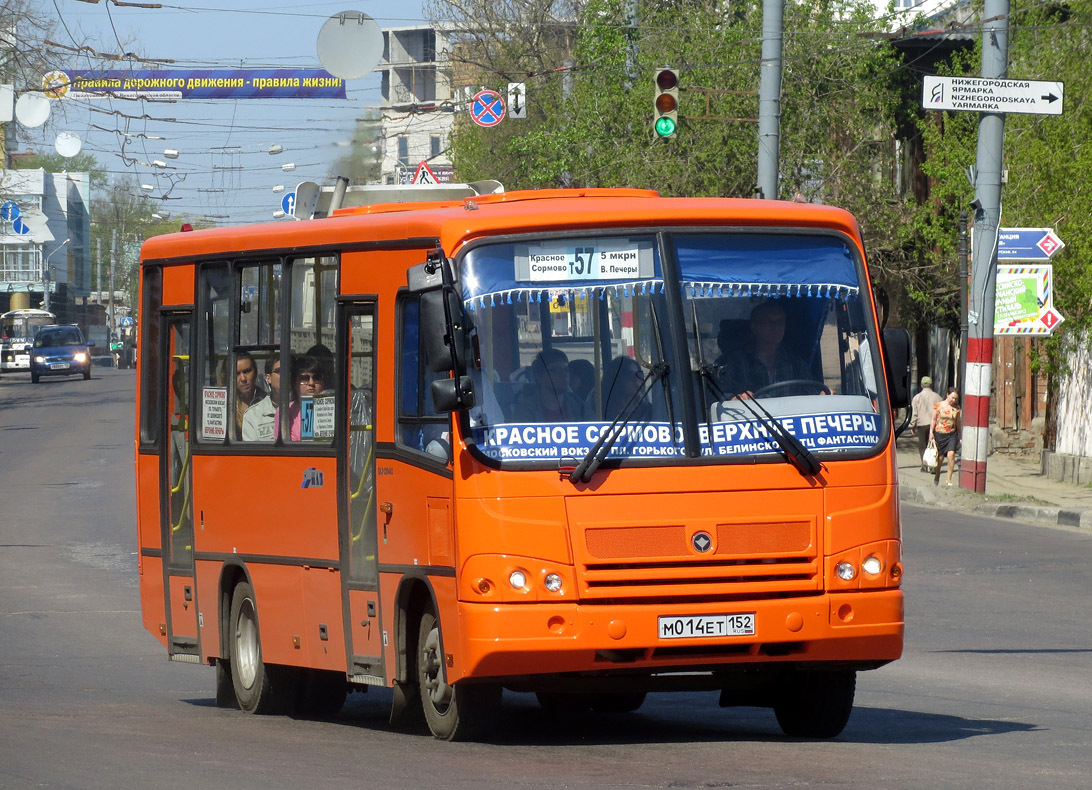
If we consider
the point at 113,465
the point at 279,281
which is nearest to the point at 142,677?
the point at 279,281

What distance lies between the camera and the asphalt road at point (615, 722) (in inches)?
284

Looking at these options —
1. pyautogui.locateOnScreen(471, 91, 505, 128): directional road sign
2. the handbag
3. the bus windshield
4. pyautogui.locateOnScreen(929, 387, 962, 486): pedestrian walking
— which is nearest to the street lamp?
pyautogui.locateOnScreen(471, 91, 505, 128): directional road sign

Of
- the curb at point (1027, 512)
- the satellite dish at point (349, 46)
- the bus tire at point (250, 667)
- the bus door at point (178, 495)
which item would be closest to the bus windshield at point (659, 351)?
the bus tire at point (250, 667)

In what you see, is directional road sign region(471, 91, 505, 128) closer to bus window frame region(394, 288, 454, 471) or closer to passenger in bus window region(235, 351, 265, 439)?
passenger in bus window region(235, 351, 265, 439)

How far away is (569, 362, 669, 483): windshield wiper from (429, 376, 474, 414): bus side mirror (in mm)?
534

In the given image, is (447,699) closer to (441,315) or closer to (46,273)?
(441,315)

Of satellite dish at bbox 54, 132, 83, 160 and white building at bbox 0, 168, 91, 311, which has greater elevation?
satellite dish at bbox 54, 132, 83, 160

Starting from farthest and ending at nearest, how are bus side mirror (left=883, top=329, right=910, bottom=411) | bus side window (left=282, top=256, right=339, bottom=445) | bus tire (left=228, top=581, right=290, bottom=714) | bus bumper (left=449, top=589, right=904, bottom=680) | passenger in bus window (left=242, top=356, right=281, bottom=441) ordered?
bus tire (left=228, top=581, right=290, bottom=714) < passenger in bus window (left=242, top=356, right=281, bottom=441) < bus side window (left=282, top=256, right=339, bottom=445) < bus side mirror (left=883, top=329, right=910, bottom=411) < bus bumper (left=449, top=589, right=904, bottom=680)

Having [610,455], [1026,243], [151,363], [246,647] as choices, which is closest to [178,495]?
[151,363]

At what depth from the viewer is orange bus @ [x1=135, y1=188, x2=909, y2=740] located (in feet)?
25.4

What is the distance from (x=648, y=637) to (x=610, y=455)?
0.77m

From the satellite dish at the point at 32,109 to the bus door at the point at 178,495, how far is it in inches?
1198

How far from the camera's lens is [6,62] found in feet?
145

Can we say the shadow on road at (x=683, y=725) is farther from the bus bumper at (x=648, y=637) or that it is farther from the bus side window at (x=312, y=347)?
the bus side window at (x=312, y=347)
